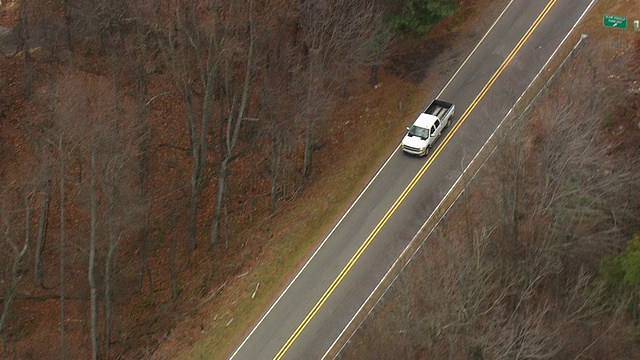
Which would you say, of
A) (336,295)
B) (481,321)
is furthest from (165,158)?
(481,321)

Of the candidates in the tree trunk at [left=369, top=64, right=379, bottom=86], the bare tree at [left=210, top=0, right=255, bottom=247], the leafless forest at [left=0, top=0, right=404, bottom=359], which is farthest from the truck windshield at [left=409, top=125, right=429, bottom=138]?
the bare tree at [left=210, top=0, right=255, bottom=247]

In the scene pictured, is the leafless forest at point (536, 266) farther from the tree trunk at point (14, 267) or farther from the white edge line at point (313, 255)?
the tree trunk at point (14, 267)

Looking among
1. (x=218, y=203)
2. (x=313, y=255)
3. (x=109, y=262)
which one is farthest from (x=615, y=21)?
(x=109, y=262)

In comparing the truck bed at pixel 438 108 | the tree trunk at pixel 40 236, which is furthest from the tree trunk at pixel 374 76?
the tree trunk at pixel 40 236

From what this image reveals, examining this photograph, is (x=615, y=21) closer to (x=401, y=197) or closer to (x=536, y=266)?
(x=401, y=197)

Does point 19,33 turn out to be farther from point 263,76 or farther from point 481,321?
point 481,321
